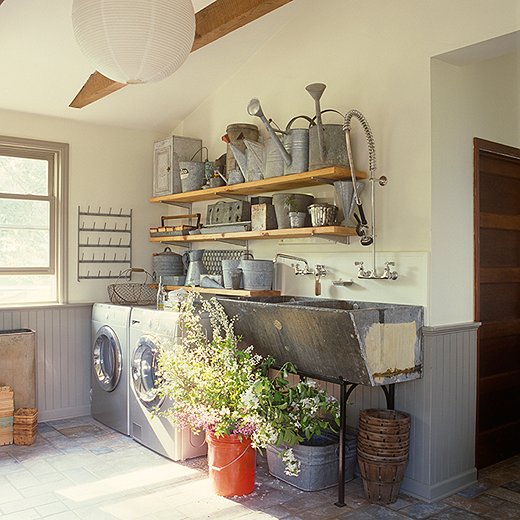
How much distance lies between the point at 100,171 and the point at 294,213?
84.4 inches

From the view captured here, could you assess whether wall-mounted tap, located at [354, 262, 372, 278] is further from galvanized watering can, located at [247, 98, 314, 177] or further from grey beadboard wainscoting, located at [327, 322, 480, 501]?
galvanized watering can, located at [247, 98, 314, 177]

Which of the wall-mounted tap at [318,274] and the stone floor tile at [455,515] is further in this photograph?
the wall-mounted tap at [318,274]

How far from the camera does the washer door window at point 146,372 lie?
404 cm

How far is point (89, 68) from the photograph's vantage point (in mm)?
4328

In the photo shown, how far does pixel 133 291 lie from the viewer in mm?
5195

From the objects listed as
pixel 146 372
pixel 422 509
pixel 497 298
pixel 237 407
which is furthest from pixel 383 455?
pixel 146 372

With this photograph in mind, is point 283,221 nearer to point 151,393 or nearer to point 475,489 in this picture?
point 151,393

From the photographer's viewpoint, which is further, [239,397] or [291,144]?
[291,144]

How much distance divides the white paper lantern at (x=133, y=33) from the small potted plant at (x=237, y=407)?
1.76 metres

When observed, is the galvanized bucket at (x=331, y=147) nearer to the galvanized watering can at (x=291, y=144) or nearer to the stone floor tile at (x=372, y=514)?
the galvanized watering can at (x=291, y=144)

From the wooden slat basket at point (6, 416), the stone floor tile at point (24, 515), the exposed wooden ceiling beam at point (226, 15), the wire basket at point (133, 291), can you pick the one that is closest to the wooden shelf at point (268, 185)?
the wire basket at point (133, 291)

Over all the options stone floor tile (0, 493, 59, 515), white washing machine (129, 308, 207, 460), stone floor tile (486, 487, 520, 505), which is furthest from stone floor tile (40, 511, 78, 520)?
stone floor tile (486, 487, 520, 505)

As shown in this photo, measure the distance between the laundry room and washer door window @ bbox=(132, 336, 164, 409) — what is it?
0.06ft

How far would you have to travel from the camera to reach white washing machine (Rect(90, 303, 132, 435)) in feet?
14.5
